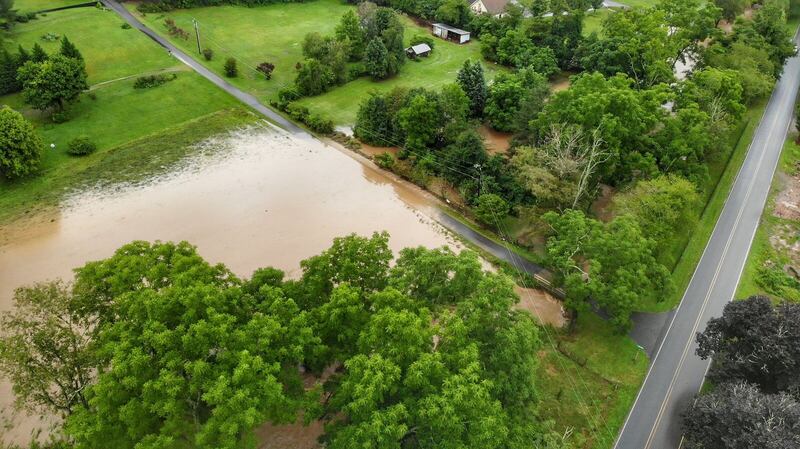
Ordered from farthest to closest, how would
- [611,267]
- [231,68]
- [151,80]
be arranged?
[231,68]
[151,80]
[611,267]

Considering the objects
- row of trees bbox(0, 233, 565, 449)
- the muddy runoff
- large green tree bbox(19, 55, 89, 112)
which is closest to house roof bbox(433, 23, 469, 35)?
the muddy runoff

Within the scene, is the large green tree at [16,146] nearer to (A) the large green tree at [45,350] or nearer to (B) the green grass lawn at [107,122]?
(B) the green grass lawn at [107,122]

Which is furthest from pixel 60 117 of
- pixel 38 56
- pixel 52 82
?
pixel 38 56

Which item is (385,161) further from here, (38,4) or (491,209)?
(38,4)

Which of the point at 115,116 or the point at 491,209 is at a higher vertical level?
the point at 115,116

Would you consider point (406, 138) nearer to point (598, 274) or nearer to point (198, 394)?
point (598, 274)

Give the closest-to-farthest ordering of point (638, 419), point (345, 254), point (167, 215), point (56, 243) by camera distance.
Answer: point (345, 254)
point (638, 419)
point (56, 243)
point (167, 215)

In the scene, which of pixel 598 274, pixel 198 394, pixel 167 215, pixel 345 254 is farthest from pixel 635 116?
pixel 167 215

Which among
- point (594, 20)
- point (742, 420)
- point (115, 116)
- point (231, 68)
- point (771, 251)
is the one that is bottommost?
point (771, 251)
